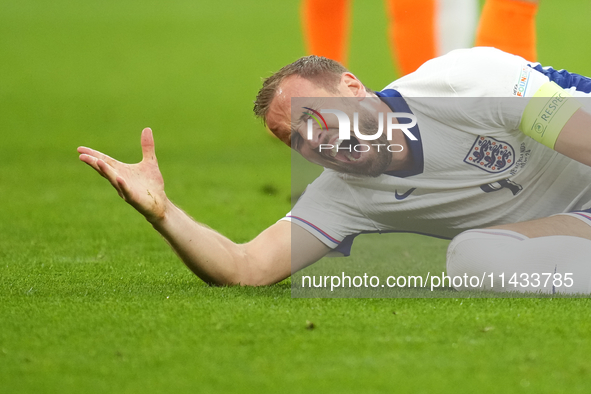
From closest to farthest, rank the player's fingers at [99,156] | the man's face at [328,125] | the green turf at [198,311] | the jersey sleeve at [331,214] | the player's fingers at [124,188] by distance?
the green turf at [198,311]
the player's fingers at [124,188]
the player's fingers at [99,156]
the man's face at [328,125]
the jersey sleeve at [331,214]

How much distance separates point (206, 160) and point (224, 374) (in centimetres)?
435

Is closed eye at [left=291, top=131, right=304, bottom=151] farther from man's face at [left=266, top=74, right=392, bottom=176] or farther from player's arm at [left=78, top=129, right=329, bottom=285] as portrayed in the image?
player's arm at [left=78, top=129, right=329, bottom=285]

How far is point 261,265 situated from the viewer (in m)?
2.47

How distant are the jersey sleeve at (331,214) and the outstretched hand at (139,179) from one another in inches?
18.5

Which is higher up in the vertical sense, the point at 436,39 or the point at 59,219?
the point at 436,39

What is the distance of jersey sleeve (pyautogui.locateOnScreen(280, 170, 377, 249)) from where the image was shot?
8.41 feet

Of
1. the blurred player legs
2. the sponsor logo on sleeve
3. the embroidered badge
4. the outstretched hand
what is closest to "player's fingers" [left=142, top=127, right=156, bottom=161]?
the outstretched hand

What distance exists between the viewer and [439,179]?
8.07ft

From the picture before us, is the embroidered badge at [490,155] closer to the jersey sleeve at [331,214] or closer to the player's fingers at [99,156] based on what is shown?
the jersey sleeve at [331,214]

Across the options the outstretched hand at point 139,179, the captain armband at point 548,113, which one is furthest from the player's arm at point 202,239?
the captain armband at point 548,113

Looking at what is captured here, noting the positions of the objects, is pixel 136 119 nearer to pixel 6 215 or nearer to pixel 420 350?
pixel 6 215

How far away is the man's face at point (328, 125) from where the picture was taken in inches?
93.2

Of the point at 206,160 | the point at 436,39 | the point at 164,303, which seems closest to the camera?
the point at 164,303

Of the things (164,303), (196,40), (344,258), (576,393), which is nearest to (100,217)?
(344,258)
